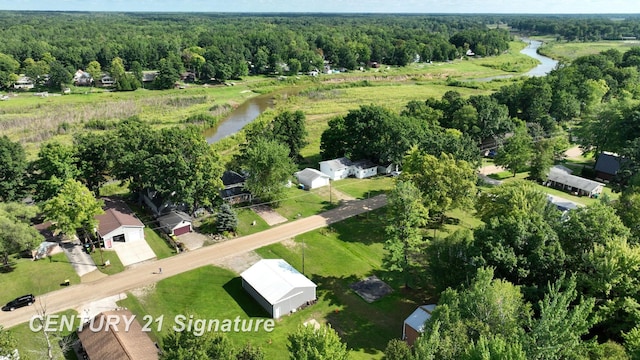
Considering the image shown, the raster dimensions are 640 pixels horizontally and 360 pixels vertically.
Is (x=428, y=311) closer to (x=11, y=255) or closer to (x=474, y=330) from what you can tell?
(x=474, y=330)

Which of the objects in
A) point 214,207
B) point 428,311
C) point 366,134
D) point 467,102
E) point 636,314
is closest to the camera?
point 636,314

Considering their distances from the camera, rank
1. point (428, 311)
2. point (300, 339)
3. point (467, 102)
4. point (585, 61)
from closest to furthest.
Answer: point (300, 339) < point (428, 311) < point (467, 102) < point (585, 61)

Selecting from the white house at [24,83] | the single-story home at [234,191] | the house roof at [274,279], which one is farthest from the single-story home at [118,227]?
the white house at [24,83]

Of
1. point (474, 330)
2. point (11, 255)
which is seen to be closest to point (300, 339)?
point (474, 330)

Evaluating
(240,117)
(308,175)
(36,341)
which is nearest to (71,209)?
(36,341)

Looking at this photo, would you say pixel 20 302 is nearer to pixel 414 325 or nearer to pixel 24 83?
pixel 414 325

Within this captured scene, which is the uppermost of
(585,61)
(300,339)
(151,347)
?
(585,61)

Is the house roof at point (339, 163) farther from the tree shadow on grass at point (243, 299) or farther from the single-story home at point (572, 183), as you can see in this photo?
the single-story home at point (572, 183)
